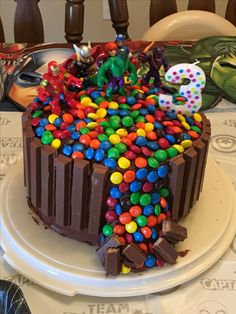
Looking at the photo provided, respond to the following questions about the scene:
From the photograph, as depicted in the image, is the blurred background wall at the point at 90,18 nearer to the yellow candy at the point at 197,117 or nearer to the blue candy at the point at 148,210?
the yellow candy at the point at 197,117

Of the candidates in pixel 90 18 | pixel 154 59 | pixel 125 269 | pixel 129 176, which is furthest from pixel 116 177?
pixel 90 18

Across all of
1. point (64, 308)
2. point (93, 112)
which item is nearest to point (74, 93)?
point (93, 112)

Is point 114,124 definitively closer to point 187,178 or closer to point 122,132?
point 122,132

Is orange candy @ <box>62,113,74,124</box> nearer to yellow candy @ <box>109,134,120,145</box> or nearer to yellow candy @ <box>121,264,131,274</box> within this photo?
yellow candy @ <box>109,134,120,145</box>

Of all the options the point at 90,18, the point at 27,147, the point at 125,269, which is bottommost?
A: the point at 90,18

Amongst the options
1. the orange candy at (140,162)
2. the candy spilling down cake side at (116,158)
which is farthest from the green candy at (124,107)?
the orange candy at (140,162)

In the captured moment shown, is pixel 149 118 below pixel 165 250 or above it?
above
